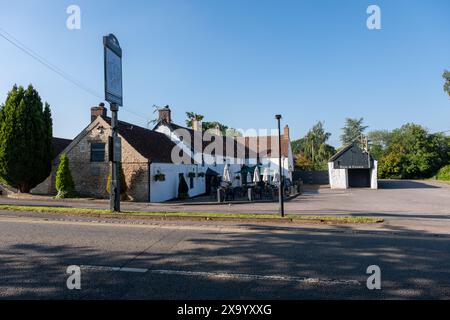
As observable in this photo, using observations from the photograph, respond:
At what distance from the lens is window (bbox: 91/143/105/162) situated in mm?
21188

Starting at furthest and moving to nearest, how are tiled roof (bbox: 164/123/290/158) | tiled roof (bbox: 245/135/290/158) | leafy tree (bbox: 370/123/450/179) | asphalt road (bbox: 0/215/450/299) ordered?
leafy tree (bbox: 370/123/450/179) → tiled roof (bbox: 245/135/290/158) → tiled roof (bbox: 164/123/290/158) → asphalt road (bbox: 0/215/450/299)

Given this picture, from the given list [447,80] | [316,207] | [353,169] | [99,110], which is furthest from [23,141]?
[447,80]

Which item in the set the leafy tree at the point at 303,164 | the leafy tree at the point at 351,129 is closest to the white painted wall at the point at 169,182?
the leafy tree at the point at 303,164

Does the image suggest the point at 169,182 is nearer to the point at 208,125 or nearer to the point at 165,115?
the point at 165,115

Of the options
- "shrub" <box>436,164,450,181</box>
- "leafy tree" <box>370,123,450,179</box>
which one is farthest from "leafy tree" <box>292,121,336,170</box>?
"shrub" <box>436,164,450,181</box>

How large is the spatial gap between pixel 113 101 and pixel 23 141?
12.1 m

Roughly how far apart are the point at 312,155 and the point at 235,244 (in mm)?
61706

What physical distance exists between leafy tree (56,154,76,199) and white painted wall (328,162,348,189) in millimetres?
30145

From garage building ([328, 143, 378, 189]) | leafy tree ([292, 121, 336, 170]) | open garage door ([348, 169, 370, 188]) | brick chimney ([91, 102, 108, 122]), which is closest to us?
brick chimney ([91, 102, 108, 122])

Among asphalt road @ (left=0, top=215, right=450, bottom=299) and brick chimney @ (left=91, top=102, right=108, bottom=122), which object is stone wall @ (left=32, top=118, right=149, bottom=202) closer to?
brick chimney @ (left=91, top=102, right=108, bottom=122)

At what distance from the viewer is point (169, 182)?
22.6m
